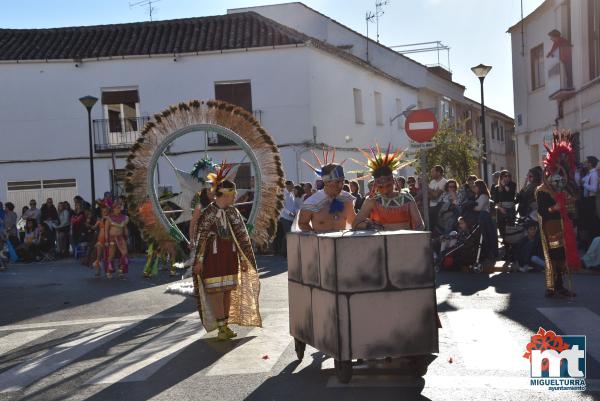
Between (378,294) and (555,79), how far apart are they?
1821 centimetres

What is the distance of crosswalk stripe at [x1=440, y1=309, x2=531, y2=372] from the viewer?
6.95 metres

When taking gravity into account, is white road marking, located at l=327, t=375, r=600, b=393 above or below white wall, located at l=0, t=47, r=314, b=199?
below

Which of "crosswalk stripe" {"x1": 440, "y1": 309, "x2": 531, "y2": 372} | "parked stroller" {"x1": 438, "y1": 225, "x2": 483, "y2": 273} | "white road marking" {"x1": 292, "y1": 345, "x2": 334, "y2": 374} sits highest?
"parked stroller" {"x1": 438, "y1": 225, "x2": 483, "y2": 273}

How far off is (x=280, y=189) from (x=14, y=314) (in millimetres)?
4171

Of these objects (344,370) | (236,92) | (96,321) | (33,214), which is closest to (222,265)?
(96,321)

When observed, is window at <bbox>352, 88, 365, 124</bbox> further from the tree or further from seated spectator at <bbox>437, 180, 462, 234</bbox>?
seated spectator at <bbox>437, 180, 462, 234</bbox>

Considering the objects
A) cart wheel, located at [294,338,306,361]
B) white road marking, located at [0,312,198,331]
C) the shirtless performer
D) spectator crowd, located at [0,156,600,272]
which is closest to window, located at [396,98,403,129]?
spectator crowd, located at [0,156,600,272]

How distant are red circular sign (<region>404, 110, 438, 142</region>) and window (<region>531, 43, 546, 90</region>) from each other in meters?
12.7

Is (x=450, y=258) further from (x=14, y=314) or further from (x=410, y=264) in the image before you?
(x=410, y=264)

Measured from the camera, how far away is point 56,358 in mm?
8188

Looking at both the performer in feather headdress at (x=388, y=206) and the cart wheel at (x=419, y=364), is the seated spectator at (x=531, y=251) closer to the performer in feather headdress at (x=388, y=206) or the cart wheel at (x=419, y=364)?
the performer in feather headdress at (x=388, y=206)

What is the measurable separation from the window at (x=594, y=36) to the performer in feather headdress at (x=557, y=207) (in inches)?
450

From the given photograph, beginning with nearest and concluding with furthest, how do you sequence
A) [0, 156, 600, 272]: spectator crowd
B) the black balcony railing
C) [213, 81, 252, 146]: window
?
[0, 156, 600, 272]: spectator crowd → [213, 81, 252, 146]: window → the black balcony railing

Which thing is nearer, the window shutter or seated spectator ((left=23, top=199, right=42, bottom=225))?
seated spectator ((left=23, top=199, right=42, bottom=225))
